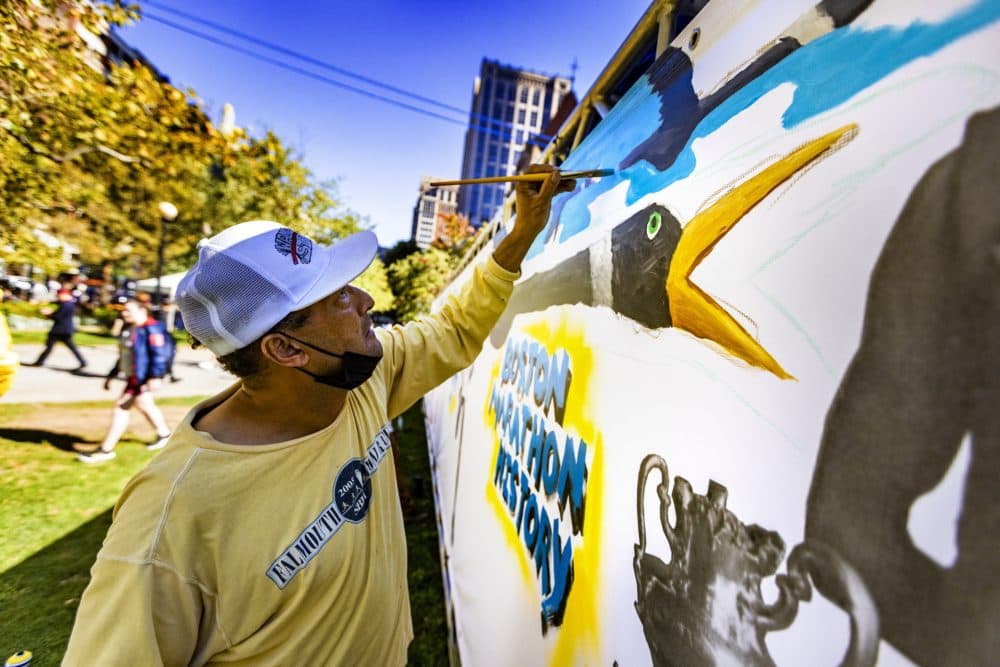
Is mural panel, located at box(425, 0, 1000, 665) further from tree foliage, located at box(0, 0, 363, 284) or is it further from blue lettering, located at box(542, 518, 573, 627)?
tree foliage, located at box(0, 0, 363, 284)

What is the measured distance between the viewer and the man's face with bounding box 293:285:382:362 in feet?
Answer: 4.83

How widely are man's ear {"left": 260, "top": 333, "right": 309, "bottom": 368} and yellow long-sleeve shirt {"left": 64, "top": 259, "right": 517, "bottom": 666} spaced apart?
9.0 inches

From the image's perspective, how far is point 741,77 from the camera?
111 centimetres

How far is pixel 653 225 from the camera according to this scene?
1402 millimetres

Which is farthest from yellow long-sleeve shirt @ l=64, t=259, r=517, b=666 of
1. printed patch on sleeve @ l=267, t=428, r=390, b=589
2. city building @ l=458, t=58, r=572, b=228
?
city building @ l=458, t=58, r=572, b=228

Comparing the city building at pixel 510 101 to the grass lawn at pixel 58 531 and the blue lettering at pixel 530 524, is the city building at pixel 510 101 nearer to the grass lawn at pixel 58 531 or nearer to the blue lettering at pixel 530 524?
the grass lawn at pixel 58 531

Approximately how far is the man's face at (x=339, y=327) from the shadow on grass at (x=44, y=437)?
19.3 ft

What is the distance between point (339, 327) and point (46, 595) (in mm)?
3376

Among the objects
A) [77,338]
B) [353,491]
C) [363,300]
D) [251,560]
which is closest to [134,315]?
[363,300]

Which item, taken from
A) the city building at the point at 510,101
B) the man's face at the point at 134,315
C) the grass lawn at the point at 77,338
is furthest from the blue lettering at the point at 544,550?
the city building at the point at 510,101

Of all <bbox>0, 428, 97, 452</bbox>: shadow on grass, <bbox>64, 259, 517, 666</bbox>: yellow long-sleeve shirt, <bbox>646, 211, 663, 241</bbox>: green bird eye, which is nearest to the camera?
<bbox>64, 259, 517, 666</bbox>: yellow long-sleeve shirt

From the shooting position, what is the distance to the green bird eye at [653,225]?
1.37 meters

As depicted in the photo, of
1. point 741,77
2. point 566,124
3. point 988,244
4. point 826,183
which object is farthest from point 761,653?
point 566,124

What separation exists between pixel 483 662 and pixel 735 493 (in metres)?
1.82
